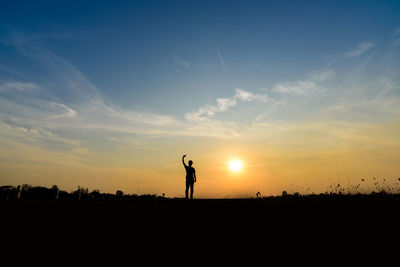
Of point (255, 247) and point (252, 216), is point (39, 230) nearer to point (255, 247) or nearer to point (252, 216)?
point (255, 247)

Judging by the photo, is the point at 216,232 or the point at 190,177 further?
the point at 190,177

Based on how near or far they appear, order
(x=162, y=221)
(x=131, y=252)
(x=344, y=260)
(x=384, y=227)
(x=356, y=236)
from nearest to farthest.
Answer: (x=344, y=260), (x=131, y=252), (x=356, y=236), (x=384, y=227), (x=162, y=221)

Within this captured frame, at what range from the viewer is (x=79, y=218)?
21.4ft

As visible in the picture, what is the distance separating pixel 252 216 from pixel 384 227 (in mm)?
2932

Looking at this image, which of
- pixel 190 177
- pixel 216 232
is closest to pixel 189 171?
pixel 190 177

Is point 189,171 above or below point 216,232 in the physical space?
above

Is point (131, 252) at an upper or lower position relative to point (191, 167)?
lower

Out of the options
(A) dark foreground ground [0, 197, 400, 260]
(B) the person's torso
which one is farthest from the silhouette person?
(A) dark foreground ground [0, 197, 400, 260]

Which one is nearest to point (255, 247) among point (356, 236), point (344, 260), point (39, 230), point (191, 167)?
point (344, 260)

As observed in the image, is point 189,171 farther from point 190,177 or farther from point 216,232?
point 216,232

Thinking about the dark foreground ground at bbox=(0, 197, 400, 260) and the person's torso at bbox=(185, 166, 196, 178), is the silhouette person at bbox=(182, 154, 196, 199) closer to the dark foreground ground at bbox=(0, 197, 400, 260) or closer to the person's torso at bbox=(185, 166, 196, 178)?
the person's torso at bbox=(185, 166, 196, 178)

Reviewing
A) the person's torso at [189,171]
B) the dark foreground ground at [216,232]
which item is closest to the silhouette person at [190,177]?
the person's torso at [189,171]

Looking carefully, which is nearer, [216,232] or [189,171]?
[216,232]

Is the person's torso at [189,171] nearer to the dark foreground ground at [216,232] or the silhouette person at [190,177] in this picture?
the silhouette person at [190,177]
